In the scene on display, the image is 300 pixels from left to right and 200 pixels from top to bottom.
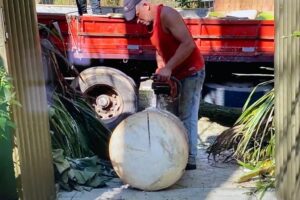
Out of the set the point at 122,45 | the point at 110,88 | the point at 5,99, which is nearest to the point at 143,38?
the point at 122,45

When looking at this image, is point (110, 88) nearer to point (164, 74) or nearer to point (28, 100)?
point (164, 74)

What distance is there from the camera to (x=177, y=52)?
475cm

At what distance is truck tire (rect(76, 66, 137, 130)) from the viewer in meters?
8.01

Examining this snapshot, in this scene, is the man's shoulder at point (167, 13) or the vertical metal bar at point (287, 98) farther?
the man's shoulder at point (167, 13)

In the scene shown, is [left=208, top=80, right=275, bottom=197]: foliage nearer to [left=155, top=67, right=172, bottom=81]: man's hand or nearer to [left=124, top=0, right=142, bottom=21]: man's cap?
[left=155, top=67, right=172, bottom=81]: man's hand

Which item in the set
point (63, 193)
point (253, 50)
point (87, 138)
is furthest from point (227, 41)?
point (63, 193)

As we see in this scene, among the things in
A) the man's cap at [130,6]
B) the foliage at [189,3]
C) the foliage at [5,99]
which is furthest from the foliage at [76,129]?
the foliage at [189,3]

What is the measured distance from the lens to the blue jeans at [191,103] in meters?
5.10

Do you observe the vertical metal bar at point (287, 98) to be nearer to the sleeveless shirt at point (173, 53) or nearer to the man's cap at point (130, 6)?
the sleeveless shirt at point (173, 53)

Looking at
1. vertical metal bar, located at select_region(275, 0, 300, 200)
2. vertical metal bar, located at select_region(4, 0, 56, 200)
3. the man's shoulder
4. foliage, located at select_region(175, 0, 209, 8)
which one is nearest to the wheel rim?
the man's shoulder

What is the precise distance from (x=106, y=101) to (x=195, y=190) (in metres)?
4.01

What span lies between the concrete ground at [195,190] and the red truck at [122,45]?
2992mm

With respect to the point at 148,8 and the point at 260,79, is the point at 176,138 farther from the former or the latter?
the point at 260,79

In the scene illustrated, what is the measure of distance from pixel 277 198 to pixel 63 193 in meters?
1.74
